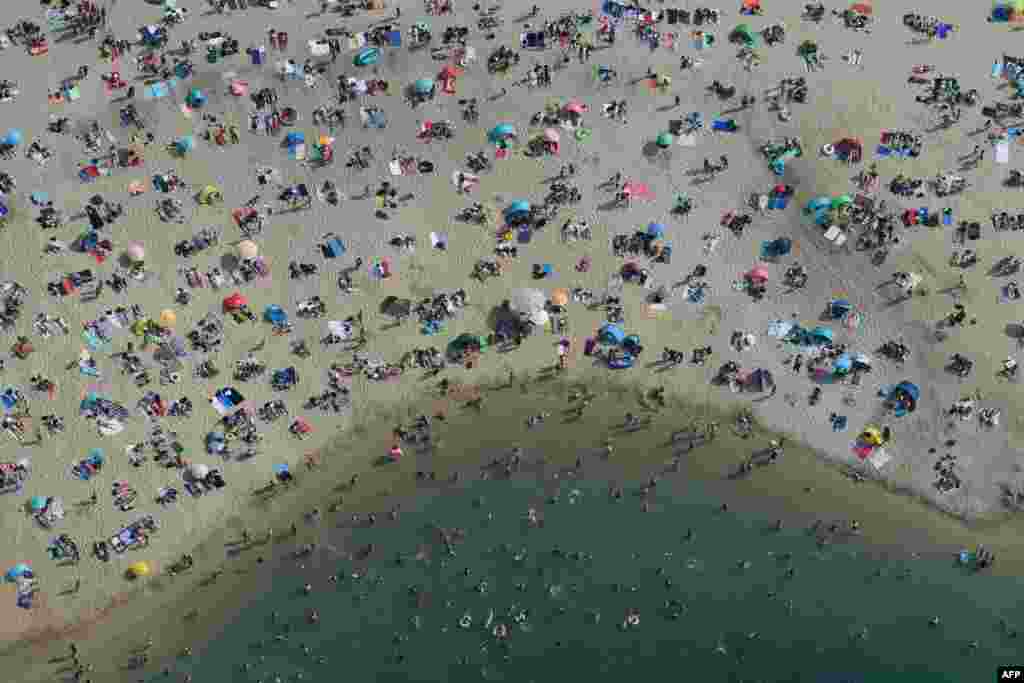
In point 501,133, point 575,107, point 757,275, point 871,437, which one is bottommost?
point 871,437

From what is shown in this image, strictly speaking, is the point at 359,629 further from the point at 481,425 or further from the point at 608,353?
the point at 608,353

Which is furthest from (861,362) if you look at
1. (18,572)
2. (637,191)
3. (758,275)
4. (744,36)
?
(18,572)

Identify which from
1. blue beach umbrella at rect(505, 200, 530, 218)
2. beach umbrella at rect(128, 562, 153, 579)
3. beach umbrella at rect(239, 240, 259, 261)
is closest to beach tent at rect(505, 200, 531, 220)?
blue beach umbrella at rect(505, 200, 530, 218)

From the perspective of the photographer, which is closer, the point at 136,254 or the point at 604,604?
the point at 604,604

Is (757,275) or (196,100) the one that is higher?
(196,100)

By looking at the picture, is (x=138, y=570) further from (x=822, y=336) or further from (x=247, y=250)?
(x=822, y=336)

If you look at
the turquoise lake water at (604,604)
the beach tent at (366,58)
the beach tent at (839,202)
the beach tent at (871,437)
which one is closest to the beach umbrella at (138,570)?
the turquoise lake water at (604,604)
